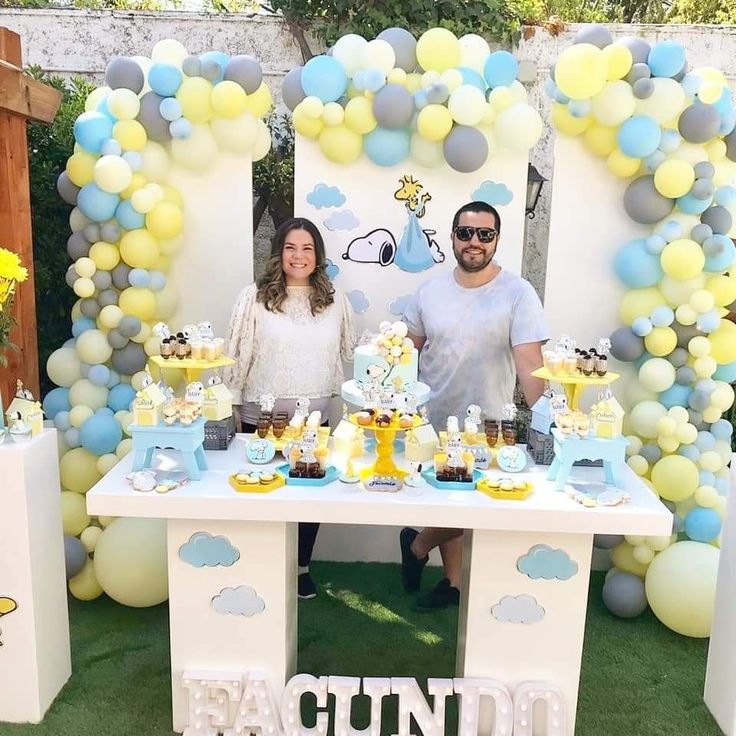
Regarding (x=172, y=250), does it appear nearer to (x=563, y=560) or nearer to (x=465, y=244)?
(x=465, y=244)

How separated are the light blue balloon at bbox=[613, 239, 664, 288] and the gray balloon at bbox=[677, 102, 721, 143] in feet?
1.64

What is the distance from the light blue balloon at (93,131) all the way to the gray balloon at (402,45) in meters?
1.28

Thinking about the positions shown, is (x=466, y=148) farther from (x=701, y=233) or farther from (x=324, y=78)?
(x=701, y=233)

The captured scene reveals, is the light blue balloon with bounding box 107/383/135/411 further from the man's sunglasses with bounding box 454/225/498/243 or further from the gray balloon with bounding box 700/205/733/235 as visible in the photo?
the gray balloon with bounding box 700/205/733/235

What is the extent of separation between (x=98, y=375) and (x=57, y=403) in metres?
0.27

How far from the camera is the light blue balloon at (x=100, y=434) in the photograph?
135 inches

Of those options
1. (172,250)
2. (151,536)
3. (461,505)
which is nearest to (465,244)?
(461,505)

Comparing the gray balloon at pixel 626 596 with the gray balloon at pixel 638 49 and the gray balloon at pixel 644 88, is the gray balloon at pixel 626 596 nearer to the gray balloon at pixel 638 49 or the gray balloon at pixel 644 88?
the gray balloon at pixel 644 88

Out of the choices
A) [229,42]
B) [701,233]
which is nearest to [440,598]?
[701,233]

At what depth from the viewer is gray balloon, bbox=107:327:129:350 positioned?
11.3ft

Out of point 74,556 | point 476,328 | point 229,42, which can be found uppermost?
point 229,42

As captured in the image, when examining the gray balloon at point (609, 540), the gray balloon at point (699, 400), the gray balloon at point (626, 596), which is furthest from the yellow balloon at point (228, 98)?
the gray balloon at point (626, 596)

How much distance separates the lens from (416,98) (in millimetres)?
3287

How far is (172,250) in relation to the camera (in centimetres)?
356
